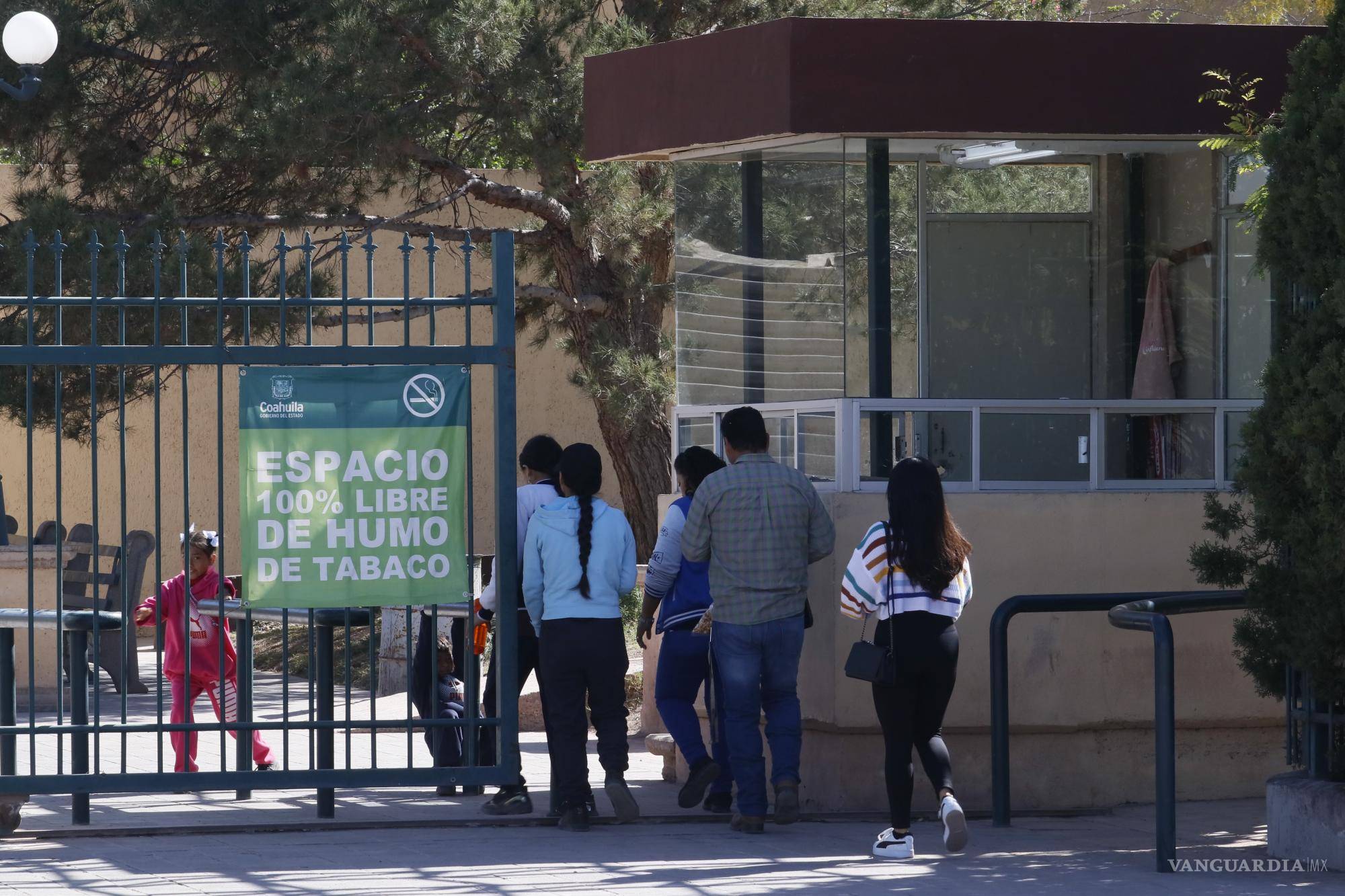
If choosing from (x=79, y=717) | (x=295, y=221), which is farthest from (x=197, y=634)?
(x=295, y=221)

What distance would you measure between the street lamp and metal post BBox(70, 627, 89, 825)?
19.4ft

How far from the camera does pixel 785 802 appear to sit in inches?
281

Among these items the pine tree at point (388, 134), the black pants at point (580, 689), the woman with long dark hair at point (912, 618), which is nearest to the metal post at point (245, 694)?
the black pants at point (580, 689)

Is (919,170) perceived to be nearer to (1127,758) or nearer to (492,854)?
(1127,758)

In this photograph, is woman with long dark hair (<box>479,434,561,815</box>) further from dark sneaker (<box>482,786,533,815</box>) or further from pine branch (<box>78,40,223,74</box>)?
pine branch (<box>78,40,223,74</box>)

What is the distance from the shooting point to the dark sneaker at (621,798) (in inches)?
283

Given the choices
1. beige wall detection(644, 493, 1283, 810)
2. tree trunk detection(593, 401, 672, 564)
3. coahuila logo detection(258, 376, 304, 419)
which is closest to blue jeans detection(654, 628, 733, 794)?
beige wall detection(644, 493, 1283, 810)

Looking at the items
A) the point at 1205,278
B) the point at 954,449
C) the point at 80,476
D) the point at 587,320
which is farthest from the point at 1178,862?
the point at 80,476

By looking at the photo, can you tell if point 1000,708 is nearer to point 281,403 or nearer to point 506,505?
point 506,505

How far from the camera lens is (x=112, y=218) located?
13180mm

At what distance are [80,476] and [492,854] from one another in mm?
14793

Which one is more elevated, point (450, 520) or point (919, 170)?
point (919, 170)

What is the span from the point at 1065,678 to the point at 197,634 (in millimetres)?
A: 4187

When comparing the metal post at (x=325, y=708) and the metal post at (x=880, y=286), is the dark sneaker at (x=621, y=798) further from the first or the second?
the metal post at (x=880, y=286)
